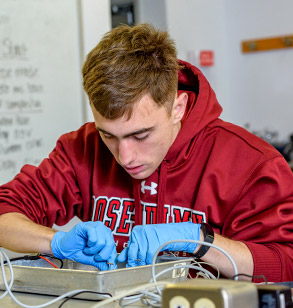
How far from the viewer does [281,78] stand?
3.91 metres

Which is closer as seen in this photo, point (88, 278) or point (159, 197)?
point (88, 278)

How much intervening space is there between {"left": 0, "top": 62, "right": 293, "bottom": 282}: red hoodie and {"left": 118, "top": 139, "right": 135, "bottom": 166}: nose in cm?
20

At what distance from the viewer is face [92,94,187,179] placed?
50.5 inches

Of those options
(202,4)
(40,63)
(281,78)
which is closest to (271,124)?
(281,78)

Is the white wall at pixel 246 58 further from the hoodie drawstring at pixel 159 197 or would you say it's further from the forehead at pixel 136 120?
the forehead at pixel 136 120

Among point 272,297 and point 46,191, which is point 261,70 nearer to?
point 46,191

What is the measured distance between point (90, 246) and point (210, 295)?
568 mm

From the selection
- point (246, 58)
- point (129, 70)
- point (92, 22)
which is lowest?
point (129, 70)

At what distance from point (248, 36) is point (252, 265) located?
9.91ft

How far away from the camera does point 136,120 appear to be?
128 cm

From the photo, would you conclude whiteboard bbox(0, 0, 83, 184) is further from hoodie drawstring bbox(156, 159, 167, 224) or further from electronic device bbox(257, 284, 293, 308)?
electronic device bbox(257, 284, 293, 308)

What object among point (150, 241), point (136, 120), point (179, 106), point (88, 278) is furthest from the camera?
point (179, 106)

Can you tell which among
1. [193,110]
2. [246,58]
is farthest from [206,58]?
[193,110]

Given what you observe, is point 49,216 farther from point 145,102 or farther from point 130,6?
point 130,6
